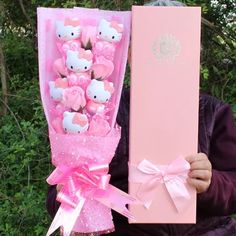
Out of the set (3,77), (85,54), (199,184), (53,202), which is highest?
(85,54)

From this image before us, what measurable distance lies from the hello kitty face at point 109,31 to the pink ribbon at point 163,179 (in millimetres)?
354

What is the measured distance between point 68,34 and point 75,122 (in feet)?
0.80

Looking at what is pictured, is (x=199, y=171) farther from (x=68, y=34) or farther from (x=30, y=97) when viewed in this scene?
(x=30, y=97)

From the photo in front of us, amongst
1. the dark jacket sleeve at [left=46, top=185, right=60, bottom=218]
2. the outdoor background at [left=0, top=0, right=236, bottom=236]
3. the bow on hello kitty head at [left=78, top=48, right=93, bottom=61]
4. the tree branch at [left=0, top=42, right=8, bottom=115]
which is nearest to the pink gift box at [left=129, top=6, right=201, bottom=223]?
the bow on hello kitty head at [left=78, top=48, right=93, bottom=61]

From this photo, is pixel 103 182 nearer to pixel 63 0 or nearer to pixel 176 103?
pixel 176 103

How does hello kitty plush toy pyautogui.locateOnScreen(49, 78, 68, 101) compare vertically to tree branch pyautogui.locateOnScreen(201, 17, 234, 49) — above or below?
below

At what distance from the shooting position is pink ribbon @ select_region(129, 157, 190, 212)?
182 cm

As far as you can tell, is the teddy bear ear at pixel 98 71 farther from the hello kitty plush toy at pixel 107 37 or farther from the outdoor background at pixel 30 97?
the outdoor background at pixel 30 97

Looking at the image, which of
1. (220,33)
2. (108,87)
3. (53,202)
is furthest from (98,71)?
(220,33)

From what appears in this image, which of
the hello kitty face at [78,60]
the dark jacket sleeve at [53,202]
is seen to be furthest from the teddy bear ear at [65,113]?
the dark jacket sleeve at [53,202]

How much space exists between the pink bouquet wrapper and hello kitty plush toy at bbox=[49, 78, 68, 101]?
1.5 inches

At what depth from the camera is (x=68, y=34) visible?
5.96 ft

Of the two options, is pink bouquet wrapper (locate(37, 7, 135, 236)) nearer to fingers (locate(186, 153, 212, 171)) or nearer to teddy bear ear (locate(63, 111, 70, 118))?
teddy bear ear (locate(63, 111, 70, 118))

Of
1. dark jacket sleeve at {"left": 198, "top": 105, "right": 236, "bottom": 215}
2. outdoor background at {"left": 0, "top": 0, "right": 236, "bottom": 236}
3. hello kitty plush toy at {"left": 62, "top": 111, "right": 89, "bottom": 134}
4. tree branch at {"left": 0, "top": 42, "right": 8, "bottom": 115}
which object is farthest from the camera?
tree branch at {"left": 0, "top": 42, "right": 8, "bottom": 115}
